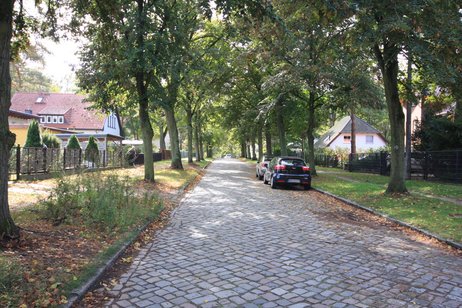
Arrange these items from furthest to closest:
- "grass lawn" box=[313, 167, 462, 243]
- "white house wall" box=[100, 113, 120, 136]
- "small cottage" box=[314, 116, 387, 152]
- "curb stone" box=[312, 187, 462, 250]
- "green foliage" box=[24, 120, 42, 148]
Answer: "small cottage" box=[314, 116, 387, 152]
"white house wall" box=[100, 113, 120, 136]
"green foliage" box=[24, 120, 42, 148]
"grass lawn" box=[313, 167, 462, 243]
"curb stone" box=[312, 187, 462, 250]

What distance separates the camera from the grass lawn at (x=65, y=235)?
4.38 meters

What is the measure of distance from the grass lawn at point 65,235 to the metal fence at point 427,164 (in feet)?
49.2

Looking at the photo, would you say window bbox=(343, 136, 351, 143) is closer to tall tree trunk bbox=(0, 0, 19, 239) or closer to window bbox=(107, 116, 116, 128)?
window bbox=(107, 116, 116, 128)

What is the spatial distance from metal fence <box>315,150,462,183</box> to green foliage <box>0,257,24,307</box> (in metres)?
20.1

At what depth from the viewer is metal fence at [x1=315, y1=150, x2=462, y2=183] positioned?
19.9 m

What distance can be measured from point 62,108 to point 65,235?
5048 cm

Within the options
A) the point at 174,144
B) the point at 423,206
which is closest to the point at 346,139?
the point at 174,144

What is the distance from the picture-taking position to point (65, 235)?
283 inches

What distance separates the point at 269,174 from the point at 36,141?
13.2m

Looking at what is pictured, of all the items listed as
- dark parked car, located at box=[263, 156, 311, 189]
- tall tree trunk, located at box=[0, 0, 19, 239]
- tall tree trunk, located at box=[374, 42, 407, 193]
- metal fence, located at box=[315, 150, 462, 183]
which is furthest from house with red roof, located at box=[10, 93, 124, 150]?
tall tree trunk, located at box=[0, 0, 19, 239]

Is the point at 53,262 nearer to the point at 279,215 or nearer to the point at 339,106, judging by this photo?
the point at 279,215

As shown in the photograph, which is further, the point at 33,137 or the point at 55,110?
the point at 55,110

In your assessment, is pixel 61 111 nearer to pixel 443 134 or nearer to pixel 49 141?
pixel 49 141

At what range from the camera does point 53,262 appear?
5.53 meters
